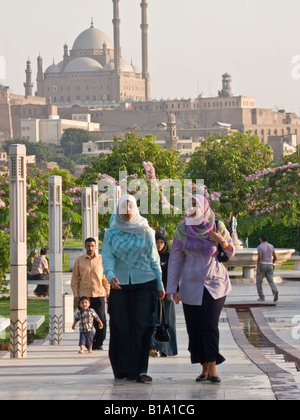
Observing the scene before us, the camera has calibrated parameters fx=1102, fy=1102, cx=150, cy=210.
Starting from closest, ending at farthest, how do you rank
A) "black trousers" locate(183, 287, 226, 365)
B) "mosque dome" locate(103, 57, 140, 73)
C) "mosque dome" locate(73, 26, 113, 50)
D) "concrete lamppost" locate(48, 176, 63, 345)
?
"black trousers" locate(183, 287, 226, 365) < "concrete lamppost" locate(48, 176, 63, 345) < "mosque dome" locate(103, 57, 140, 73) < "mosque dome" locate(73, 26, 113, 50)

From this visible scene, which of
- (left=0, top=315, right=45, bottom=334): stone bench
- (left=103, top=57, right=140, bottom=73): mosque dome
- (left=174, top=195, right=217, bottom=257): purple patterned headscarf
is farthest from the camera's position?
(left=103, top=57, right=140, bottom=73): mosque dome

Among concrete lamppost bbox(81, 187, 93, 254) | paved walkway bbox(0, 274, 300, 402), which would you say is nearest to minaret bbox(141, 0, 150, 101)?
concrete lamppost bbox(81, 187, 93, 254)

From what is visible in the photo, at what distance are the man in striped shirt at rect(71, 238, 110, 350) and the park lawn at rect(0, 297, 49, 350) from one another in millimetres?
1066

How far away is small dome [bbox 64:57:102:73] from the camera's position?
5969 inches

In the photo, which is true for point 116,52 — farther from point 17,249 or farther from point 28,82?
point 17,249

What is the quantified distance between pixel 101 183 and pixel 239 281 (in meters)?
7.09

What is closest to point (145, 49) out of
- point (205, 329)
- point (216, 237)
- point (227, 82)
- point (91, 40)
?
point (227, 82)

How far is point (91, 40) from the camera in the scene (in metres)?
157

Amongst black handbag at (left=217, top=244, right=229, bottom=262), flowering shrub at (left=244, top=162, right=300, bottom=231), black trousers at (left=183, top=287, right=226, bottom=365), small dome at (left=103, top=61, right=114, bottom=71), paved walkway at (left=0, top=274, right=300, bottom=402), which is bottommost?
paved walkway at (left=0, top=274, right=300, bottom=402)

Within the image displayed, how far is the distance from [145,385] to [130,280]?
73 cm
